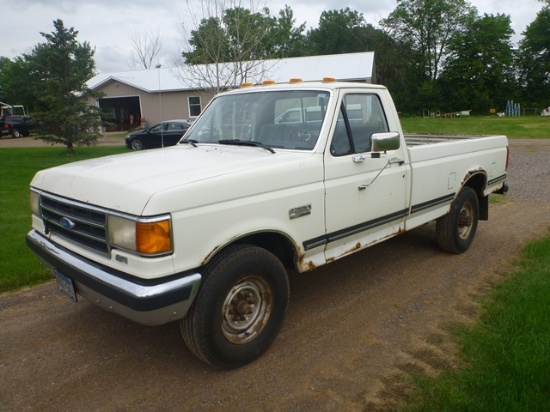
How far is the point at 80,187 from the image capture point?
3283mm

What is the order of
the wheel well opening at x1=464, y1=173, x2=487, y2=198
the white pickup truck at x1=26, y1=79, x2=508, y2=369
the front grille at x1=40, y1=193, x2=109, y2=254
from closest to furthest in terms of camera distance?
the white pickup truck at x1=26, y1=79, x2=508, y2=369 → the front grille at x1=40, y1=193, x2=109, y2=254 → the wheel well opening at x1=464, y1=173, x2=487, y2=198

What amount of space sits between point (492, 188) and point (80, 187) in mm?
5243

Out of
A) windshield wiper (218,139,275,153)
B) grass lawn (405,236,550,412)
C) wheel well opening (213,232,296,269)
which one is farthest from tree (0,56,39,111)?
grass lawn (405,236,550,412)

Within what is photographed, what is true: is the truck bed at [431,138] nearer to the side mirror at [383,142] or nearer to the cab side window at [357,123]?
the cab side window at [357,123]

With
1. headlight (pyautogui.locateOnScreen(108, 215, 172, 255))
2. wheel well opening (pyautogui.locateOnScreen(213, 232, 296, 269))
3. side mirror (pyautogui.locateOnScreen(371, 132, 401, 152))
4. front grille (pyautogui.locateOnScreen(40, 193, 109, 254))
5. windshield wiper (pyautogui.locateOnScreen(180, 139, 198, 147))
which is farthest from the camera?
windshield wiper (pyautogui.locateOnScreen(180, 139, 198, 147))

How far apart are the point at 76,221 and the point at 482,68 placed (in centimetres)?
5399

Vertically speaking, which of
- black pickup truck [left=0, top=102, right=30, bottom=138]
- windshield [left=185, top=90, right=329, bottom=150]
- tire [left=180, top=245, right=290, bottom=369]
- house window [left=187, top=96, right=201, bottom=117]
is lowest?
tire [left=180, top=245, right=290, bottom=369]

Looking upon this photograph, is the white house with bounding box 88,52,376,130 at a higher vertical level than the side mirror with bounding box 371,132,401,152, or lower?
higher

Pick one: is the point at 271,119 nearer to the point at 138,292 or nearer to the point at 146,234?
the point at 146,234

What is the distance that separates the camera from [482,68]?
4978 centimetres

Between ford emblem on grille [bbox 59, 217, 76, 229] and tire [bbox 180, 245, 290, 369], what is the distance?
40.9 inches

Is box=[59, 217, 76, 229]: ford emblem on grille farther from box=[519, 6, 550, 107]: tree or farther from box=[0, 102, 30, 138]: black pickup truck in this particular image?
box=[519, 6, 550, 107]: tree

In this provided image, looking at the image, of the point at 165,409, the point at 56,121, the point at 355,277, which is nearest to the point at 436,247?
the point at 355,277

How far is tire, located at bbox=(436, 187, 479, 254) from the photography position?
5711mm
